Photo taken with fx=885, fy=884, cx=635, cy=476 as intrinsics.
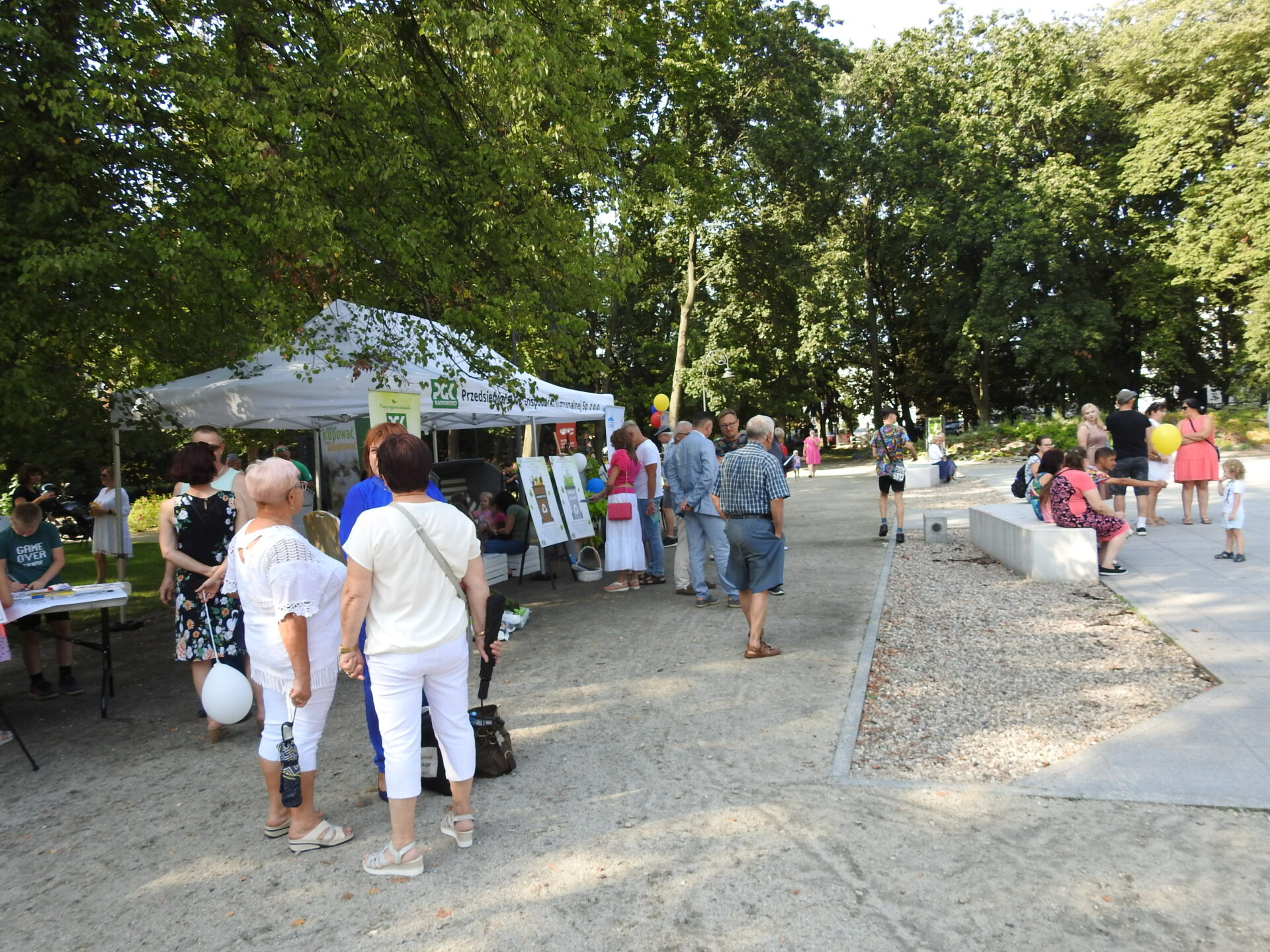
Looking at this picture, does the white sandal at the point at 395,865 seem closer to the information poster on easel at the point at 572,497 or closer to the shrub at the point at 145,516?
the information poster on easel at the point at 572,497

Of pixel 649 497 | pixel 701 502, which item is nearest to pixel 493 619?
pixel 701 502

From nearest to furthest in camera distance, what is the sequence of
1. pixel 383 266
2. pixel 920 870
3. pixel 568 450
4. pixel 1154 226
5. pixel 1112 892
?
pixel 1112 892 → pixel 920 870 → pixel 383 266 → pixel 568 450 → pixel 1154 226

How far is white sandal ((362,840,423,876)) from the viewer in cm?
349

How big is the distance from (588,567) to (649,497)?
145cm

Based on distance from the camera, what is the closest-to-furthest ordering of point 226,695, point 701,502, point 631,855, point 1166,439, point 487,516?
point 631,855
point 226,695
point 701,502
point 487,516
point 1166,439

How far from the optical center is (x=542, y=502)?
1006cm

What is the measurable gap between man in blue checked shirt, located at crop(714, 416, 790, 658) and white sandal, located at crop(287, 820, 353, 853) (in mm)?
3395

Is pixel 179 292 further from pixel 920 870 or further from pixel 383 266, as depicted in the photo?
pixel 920 870

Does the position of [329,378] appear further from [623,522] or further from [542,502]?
[623,522]

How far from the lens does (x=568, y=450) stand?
15133 millimetres

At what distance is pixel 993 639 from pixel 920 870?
382 cm

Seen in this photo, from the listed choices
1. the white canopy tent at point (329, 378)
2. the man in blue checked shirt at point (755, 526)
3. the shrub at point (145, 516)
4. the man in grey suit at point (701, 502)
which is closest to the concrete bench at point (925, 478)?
the man in grey suit at point (701, 502)

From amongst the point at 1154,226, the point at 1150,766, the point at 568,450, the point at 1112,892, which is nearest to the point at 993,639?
the point at 1150,766

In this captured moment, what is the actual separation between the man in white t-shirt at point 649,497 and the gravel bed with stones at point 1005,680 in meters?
2.63
